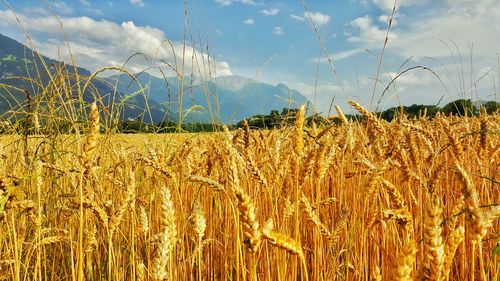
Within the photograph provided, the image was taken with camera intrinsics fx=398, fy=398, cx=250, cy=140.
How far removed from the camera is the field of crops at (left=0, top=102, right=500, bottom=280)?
87 centimetres

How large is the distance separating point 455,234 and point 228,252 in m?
1.61

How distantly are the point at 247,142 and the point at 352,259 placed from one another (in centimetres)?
80

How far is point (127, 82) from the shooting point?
3.39 meters

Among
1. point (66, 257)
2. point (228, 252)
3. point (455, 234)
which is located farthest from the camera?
point (66, 257)

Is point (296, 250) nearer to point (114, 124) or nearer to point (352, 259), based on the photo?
point (352, 259)

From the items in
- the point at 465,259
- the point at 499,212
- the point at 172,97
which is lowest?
the point at 465,259

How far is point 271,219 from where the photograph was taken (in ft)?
3.16

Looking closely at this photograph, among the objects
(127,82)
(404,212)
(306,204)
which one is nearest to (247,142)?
(306,204)

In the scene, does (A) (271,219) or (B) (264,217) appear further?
(B) (264,217)

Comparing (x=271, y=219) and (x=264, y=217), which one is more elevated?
(x=271, y=219)

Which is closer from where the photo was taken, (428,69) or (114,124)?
(114,124)

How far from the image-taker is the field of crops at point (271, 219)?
2.86ft

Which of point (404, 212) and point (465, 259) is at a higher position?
point (404, 212)

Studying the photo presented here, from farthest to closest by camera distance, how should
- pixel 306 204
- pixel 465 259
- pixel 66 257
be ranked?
pixel 66 257 < pixel 465 259 < pixel 306 204
